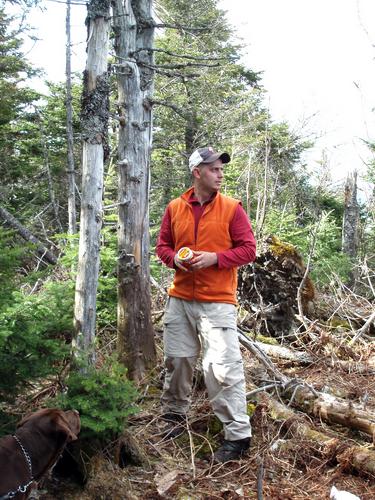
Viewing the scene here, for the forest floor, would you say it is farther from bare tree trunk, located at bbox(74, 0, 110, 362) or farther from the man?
bare tree trunk, located at bbox(74, 0, 110, 362)

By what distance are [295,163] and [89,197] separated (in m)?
18.3

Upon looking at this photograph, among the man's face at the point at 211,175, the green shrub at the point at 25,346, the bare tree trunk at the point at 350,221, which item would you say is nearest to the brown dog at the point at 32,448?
the green shrub at the point at 25,346

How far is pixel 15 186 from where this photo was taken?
674 inches

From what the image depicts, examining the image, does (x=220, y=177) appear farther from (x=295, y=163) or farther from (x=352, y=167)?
(x=295, y=163)

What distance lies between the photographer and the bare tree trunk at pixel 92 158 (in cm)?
372

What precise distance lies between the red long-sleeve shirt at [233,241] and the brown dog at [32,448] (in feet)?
5.70

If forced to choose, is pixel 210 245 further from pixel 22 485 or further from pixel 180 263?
pixel 22 485

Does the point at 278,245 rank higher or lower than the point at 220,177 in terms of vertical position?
lower

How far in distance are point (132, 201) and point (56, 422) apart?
2.68m

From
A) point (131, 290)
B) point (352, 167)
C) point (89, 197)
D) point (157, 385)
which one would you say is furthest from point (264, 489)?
point (352, 167)

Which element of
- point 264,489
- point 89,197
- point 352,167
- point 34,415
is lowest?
point 264,489

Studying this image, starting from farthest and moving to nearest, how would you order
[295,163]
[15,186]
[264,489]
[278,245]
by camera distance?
→ [295,163] < [15,186] < [278,245] < [264,489]

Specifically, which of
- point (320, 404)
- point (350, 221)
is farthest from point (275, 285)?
point (350, 221)

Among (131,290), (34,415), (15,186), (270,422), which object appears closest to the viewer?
(34,415)
